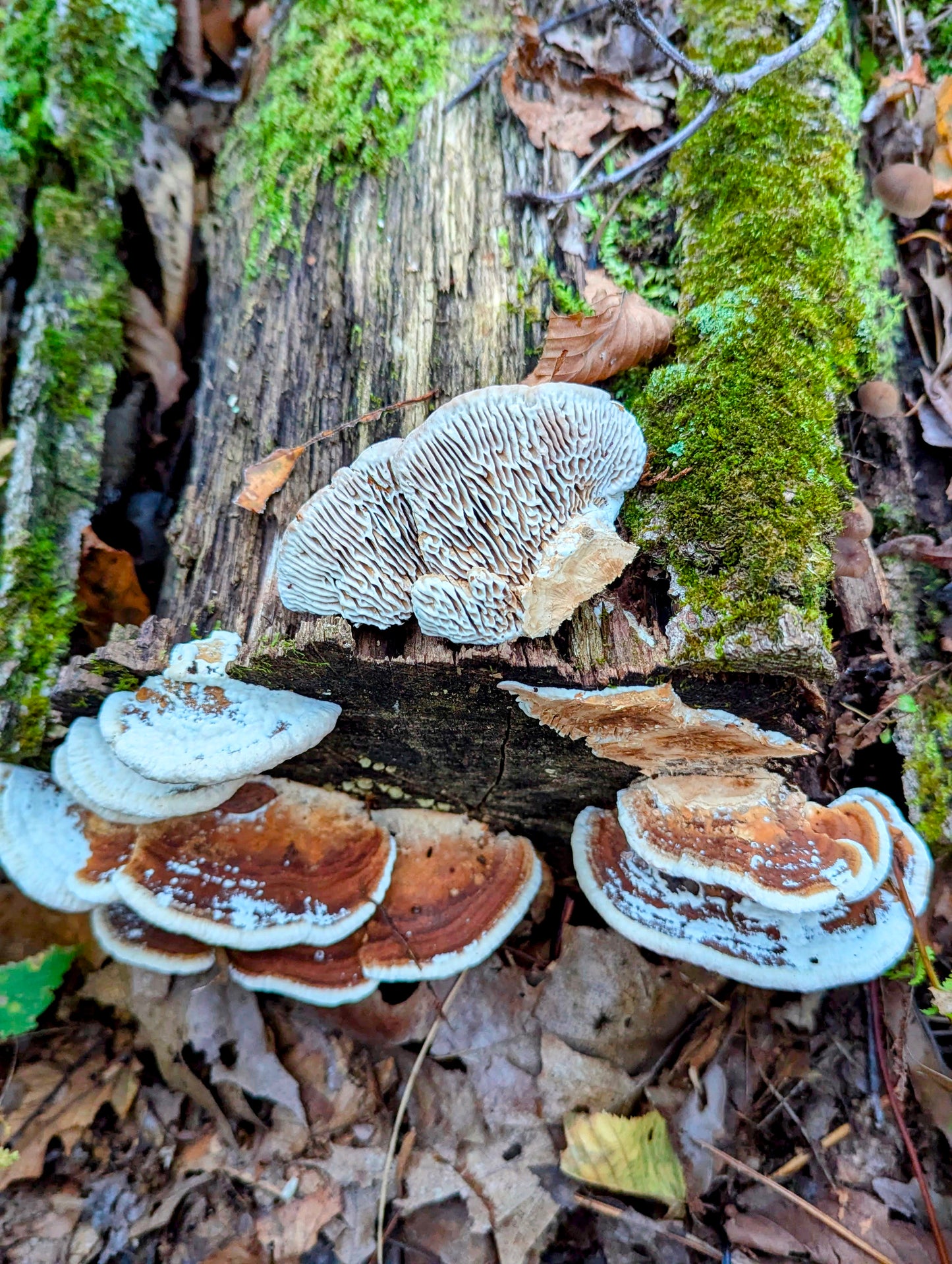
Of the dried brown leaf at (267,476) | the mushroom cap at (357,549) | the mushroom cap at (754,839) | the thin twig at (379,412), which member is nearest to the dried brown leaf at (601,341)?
the thin twig at (379,412)

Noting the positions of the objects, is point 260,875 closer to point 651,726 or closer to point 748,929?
point 651,726

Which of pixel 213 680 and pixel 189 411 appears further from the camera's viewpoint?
pixel 189 411

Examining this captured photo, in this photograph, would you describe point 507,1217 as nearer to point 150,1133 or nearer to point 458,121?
point 150,1133

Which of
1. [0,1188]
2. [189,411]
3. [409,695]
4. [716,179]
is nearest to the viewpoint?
[409,695]

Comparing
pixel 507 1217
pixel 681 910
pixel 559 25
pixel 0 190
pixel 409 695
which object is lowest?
pixel 507 1217

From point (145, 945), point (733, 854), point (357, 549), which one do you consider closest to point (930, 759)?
point (733, 854)

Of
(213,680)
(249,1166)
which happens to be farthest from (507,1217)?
(213,680)

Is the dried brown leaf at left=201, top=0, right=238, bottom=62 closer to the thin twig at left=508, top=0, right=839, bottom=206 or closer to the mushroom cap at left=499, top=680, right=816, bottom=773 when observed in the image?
the thin twig at left=508, top=0, right=839, bottom=206
